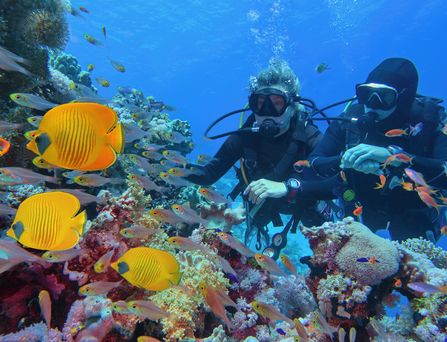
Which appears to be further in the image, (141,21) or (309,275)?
(141,21)

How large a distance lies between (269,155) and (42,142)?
16.7 ft

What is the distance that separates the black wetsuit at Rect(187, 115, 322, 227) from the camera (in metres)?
5.82

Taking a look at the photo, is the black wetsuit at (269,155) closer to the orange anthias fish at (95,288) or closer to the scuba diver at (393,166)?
the scuba diver at (393,166)

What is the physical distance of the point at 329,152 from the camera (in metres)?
6.13

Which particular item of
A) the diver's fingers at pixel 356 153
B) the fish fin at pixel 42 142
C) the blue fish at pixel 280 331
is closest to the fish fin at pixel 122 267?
the fish fin at pixel 42 142

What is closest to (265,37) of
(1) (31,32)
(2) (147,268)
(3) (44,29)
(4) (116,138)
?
(3) (44,29)

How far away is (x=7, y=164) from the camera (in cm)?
416

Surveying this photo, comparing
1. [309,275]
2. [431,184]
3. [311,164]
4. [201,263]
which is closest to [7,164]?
[201,263]

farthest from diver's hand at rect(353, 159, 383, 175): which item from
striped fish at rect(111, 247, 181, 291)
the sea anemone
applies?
the sea anemone

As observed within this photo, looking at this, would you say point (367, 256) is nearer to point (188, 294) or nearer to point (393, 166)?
point (188, 294)

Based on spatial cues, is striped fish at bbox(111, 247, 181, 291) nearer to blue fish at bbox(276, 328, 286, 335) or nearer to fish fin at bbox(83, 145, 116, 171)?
fish fin at bbox(83, 145, 116, 171)

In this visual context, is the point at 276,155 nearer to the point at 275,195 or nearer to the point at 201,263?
the point at 275,195

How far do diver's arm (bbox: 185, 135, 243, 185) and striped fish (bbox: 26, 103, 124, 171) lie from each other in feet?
15.7

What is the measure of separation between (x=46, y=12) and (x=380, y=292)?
681cm
